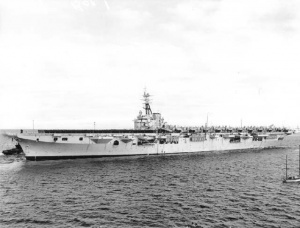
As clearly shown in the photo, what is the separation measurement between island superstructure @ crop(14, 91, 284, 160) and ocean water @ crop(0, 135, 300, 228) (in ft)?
12.0

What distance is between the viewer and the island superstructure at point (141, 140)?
35031 mm

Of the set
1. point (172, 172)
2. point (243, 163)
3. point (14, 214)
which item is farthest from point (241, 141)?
point (14, 214)

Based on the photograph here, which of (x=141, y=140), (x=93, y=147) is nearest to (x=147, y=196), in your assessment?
(x=93, y=147)

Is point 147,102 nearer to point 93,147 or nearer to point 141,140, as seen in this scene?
point 141,140

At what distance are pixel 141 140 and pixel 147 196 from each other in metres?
20.6

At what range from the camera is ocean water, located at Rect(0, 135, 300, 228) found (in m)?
15.5

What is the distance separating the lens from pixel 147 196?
20047 mm

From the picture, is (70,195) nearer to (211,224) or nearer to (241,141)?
(211,224)

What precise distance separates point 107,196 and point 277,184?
14168 mm

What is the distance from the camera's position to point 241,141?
50.0 m

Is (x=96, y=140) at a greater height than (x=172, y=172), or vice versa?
(x=96, y=140)

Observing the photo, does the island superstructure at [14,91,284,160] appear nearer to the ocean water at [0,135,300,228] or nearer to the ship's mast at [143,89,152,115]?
the ship's mast at [143,89,152,115]

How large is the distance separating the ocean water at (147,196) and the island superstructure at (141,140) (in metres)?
3.66

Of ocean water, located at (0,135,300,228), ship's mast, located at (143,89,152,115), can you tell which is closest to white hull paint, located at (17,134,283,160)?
ocean water, located at (0,135,300,228)
